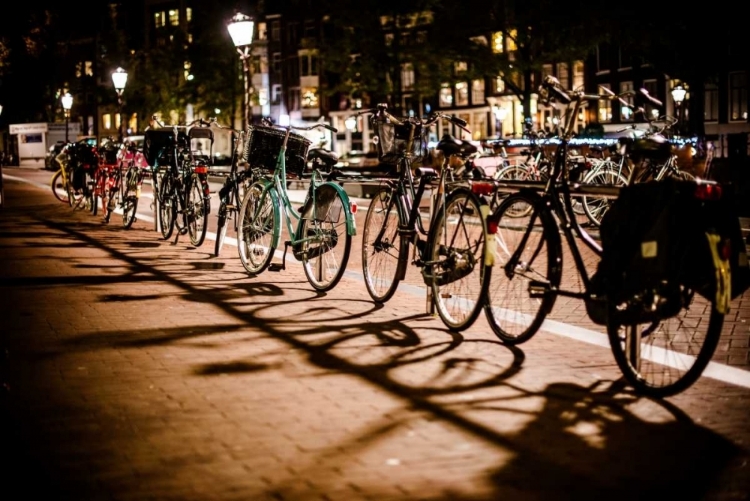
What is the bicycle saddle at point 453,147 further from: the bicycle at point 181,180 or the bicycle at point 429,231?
the bicycle at point 181,180

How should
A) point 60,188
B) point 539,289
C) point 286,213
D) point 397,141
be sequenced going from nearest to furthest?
point 539,289 < point 397,141 < point 286,213 < point 60,188

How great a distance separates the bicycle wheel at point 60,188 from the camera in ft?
77.5

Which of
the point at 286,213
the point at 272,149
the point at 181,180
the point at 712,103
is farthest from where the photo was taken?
the point at 712,103

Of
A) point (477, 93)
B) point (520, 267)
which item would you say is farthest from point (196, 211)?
point (477, 93)

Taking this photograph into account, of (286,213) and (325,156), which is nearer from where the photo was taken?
(325,156)

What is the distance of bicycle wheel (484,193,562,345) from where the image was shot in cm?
674

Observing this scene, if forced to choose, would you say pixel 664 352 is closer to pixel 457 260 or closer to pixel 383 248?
pixel 457 260

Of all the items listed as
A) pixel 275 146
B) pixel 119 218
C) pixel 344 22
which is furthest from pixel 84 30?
pixel 275 146

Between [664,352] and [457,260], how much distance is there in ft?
6.07

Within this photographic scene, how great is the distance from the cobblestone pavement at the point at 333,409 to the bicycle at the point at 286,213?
51cm

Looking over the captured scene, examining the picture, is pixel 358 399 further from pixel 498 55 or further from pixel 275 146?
pixel 498 55

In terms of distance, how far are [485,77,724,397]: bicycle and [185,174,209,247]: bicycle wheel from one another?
6337 mm

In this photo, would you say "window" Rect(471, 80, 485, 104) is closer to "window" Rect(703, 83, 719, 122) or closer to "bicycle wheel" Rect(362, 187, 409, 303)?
"window" Rect(703, 83, 719, 122)

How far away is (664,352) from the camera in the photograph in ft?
20.2
